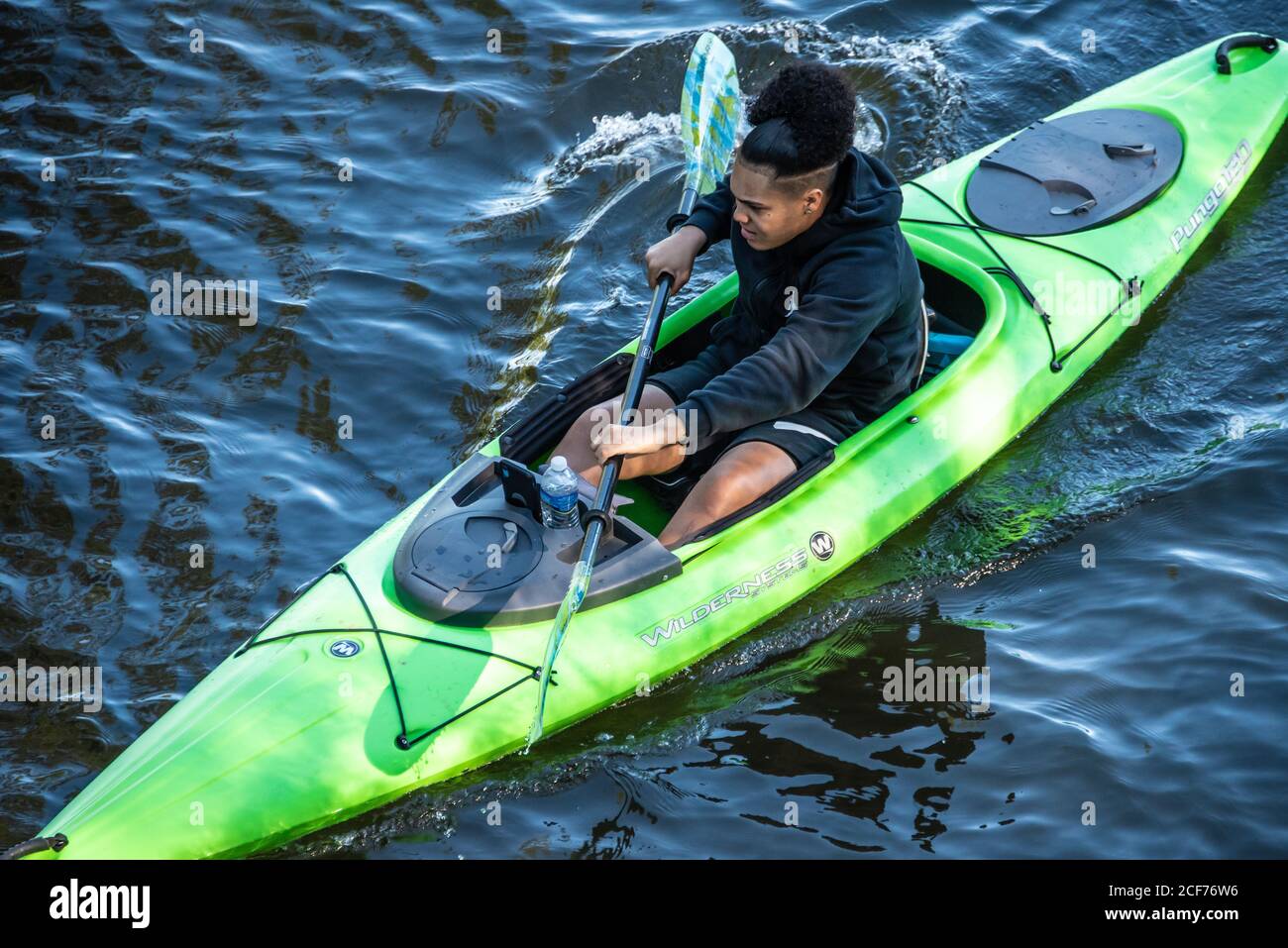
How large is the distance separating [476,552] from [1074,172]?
3.21 meters

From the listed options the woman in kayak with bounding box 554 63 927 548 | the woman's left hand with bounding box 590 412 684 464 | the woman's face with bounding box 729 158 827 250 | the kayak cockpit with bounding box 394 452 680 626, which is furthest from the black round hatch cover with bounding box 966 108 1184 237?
the kayak cockpit with bounding box 394 452 680 626

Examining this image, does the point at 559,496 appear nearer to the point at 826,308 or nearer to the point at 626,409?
the point at 626,409

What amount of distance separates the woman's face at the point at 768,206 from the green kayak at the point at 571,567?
77 centimetres

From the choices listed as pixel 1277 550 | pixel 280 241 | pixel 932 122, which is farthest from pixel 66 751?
pixel 932 122

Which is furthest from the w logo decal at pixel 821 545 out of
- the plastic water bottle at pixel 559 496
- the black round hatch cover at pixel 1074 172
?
the black round hatch cover at pixel 1074 172

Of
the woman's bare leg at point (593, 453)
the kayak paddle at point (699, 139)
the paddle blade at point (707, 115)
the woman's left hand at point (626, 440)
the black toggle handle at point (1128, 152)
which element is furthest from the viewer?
the black toggle handle at point (1128, 152)

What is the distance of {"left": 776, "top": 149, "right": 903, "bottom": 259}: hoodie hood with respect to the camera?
418 centimetres

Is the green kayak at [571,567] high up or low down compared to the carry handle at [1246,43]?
down

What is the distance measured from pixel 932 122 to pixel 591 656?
4.05m

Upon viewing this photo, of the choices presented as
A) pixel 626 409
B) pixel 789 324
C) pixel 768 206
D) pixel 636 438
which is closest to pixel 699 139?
pixel 768 206

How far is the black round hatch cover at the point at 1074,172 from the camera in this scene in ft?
18.6

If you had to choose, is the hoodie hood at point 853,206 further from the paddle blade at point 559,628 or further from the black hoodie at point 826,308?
the paddle blade at point 559,628

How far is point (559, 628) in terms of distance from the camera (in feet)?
12.8

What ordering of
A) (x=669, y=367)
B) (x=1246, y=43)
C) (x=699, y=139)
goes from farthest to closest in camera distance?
(x=1246, y=43) < (x=699, y=139) < (x=669, y=367)
